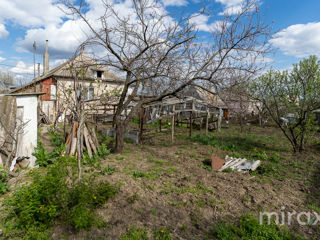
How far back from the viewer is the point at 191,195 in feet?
14.8

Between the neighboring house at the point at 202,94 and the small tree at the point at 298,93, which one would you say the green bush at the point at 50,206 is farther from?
the small tree at the point at 298,93

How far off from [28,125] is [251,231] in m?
6.14

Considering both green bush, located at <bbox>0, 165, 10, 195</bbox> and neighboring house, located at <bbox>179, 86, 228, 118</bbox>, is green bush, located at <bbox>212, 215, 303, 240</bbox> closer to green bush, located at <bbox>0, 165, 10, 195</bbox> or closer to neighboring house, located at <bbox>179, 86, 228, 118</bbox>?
green bush, located at <bbox>0, 165, 10, 195</bbox>

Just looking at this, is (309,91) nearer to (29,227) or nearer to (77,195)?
(77,195)

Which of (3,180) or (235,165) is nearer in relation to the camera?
(3,180)

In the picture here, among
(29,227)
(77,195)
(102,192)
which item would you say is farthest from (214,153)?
(29,227)

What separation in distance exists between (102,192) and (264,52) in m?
6.27

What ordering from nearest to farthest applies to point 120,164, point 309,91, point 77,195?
point 77,195, point 120,164, point 309,91

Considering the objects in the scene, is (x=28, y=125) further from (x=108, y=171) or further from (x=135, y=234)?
(x=135, y=234)

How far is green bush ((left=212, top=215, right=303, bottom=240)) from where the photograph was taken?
3.13 meters

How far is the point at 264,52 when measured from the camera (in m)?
6.43

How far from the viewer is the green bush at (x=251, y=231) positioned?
313 centimetres

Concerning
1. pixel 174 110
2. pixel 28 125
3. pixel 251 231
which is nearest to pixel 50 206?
pixel 251 231

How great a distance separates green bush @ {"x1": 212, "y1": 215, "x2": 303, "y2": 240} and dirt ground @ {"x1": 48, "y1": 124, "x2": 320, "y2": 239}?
0.64 feet
